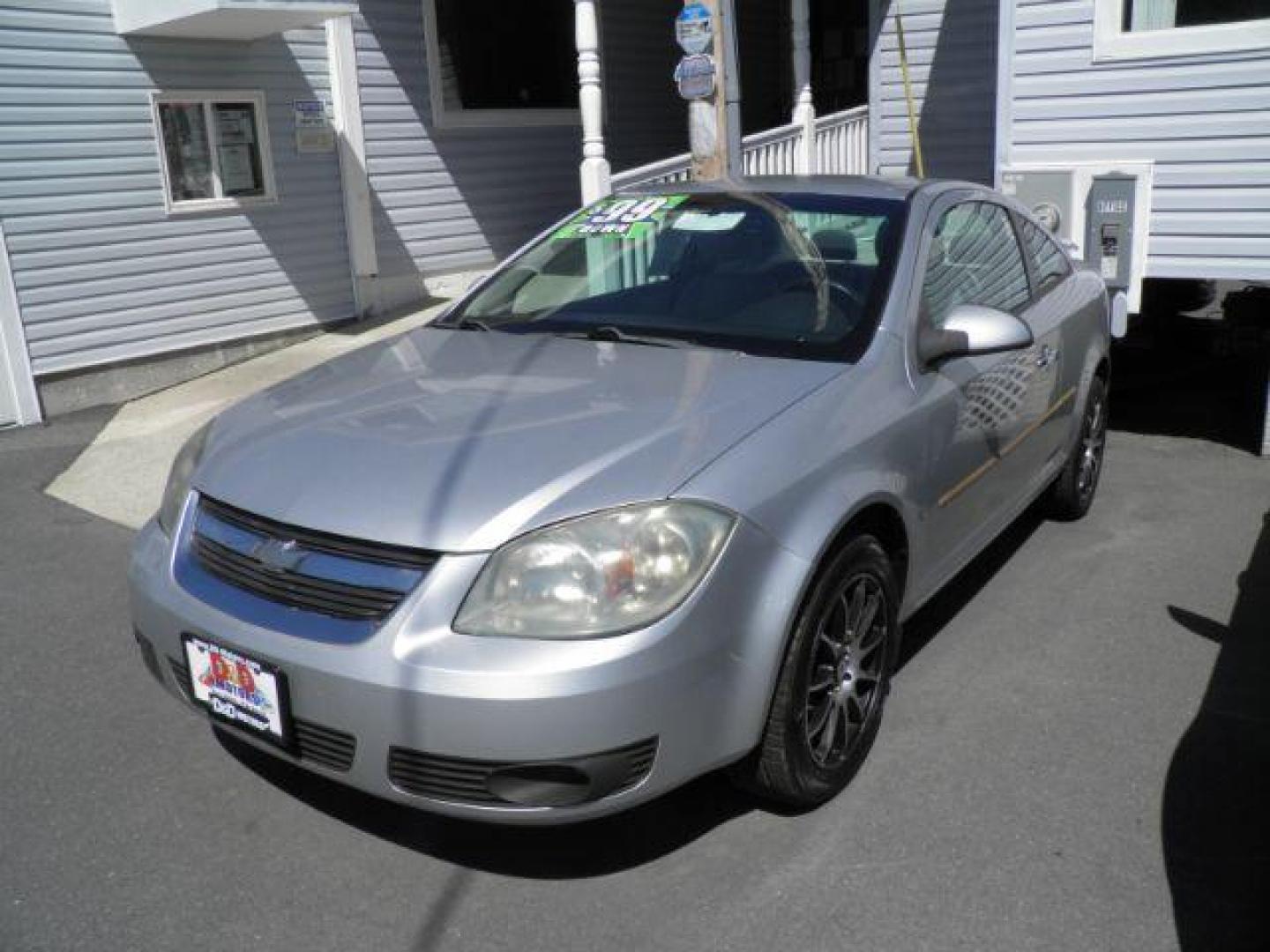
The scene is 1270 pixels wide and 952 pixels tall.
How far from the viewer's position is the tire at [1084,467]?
520 centimetres

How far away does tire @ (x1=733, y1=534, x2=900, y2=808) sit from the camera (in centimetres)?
285

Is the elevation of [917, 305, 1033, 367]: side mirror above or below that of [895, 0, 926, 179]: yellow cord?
below

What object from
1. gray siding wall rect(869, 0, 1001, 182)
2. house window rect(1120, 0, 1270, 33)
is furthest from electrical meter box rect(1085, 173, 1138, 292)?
gray siding wall rect(869, 0, 1001, 182)

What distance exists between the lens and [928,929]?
265 centimetres

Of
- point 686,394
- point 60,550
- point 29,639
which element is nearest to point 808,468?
point 686,394

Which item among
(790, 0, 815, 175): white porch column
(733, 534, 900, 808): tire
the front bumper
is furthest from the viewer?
(790, 0, 815, 175): white porch column

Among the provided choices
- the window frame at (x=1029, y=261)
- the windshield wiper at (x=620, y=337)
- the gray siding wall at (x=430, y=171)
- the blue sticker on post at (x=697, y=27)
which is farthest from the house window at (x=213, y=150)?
the window frame at (x=1029, y=261)

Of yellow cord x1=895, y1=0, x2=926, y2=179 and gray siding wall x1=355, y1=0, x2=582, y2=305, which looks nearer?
yellow cord x1=895, y1=0, x2=926, y2=179

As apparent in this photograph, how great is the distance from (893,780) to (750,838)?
50 centimetres

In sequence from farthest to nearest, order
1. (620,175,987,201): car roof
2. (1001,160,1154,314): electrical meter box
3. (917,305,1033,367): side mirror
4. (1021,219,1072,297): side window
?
(1001,160,1154,314): electrical meter box, (1021,219,1072,297): side window, (620,175,987,201): car roof, (917,305,1033,367): side mirror

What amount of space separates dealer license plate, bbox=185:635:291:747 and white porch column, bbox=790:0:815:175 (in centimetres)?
826

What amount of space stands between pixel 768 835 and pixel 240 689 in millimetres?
1371

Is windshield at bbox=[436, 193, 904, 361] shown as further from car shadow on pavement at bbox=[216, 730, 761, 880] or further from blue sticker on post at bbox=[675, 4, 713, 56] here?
blue sticker on post at bbox=[675, 4, 713, 56]

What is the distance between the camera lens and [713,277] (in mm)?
3830
